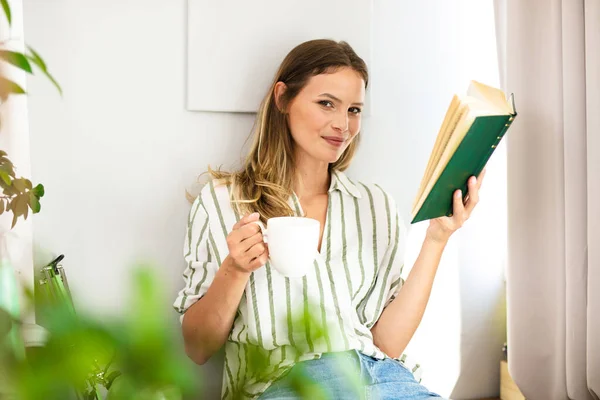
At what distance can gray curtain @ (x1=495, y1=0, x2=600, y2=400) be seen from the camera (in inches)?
58.3

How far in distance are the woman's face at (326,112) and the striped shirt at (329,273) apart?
0.12 metres

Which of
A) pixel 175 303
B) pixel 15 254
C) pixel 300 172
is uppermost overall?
pixel 300 172

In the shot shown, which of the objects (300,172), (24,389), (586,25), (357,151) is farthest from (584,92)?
(24,389)

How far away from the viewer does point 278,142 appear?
1.53 meters

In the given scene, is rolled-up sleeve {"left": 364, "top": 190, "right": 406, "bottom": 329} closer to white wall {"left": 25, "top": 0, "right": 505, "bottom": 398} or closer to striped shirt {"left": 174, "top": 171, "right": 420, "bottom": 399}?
striped shirt {"left": 174, "top": 171, "right": 420, "bottom": 399}

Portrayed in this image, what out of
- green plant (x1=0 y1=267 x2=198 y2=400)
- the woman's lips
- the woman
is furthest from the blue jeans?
green plant (x1=0 y1=267 x2=198 y2=400)

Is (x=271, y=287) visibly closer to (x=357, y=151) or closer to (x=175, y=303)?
(x=175, y=303)

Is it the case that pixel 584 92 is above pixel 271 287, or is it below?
above

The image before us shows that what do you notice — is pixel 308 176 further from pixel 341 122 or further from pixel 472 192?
pixel 472 192

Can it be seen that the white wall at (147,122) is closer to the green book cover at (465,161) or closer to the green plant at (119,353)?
the green book cover at (465,161)

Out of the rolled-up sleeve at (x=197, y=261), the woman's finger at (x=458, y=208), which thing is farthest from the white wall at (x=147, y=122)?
the woman's finger at (x=458, y=208)

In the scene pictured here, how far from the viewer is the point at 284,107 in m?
1.52

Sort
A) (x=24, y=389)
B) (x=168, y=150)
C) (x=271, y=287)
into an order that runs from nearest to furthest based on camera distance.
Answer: (x=24, y=389) → (x=271, y=287) → (x=168, y=150)

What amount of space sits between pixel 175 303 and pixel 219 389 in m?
0.29
